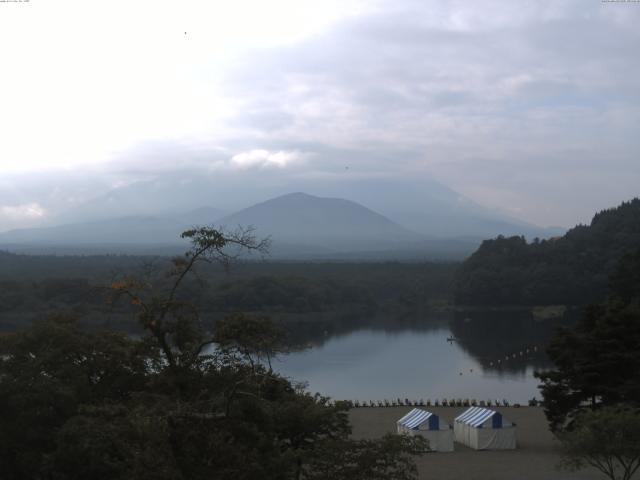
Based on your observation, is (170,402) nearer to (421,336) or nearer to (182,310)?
(182,310)

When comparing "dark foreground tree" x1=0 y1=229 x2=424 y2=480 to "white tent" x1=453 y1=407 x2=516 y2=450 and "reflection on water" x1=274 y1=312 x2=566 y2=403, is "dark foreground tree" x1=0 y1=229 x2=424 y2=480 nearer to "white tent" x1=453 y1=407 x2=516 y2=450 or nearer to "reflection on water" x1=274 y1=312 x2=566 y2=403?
"white tent" x1=453 y1=407 x2=516 y2=450

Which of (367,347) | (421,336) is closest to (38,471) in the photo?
(367,347)

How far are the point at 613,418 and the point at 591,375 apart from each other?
127 inches

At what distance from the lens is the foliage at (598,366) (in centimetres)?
1184

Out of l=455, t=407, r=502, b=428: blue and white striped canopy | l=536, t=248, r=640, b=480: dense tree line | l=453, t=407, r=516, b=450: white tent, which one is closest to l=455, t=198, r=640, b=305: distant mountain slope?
l=455, t=407, r=502, b=428: blue and white striped canopy

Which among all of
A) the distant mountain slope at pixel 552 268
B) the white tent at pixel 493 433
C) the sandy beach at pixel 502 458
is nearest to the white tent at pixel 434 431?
the sandy beach at pixel 502 458

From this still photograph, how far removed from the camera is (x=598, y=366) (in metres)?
12.0

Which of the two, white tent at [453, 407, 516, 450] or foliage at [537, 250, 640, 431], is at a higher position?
foliage at [537, 250, 640, 431]

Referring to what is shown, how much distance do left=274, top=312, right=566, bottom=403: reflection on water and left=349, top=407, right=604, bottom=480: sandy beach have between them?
16.6 ft

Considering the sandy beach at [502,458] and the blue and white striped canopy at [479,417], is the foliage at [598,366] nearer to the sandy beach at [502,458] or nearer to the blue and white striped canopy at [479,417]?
the sandy beach at [502,458]

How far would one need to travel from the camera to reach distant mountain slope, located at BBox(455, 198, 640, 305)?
148ft

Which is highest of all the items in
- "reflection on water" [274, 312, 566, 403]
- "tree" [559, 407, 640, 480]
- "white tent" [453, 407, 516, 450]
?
"tree" [559, 407, 640, 480]

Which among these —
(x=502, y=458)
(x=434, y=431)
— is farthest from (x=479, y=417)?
(x=502, y=458)

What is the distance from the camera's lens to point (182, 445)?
518cm
